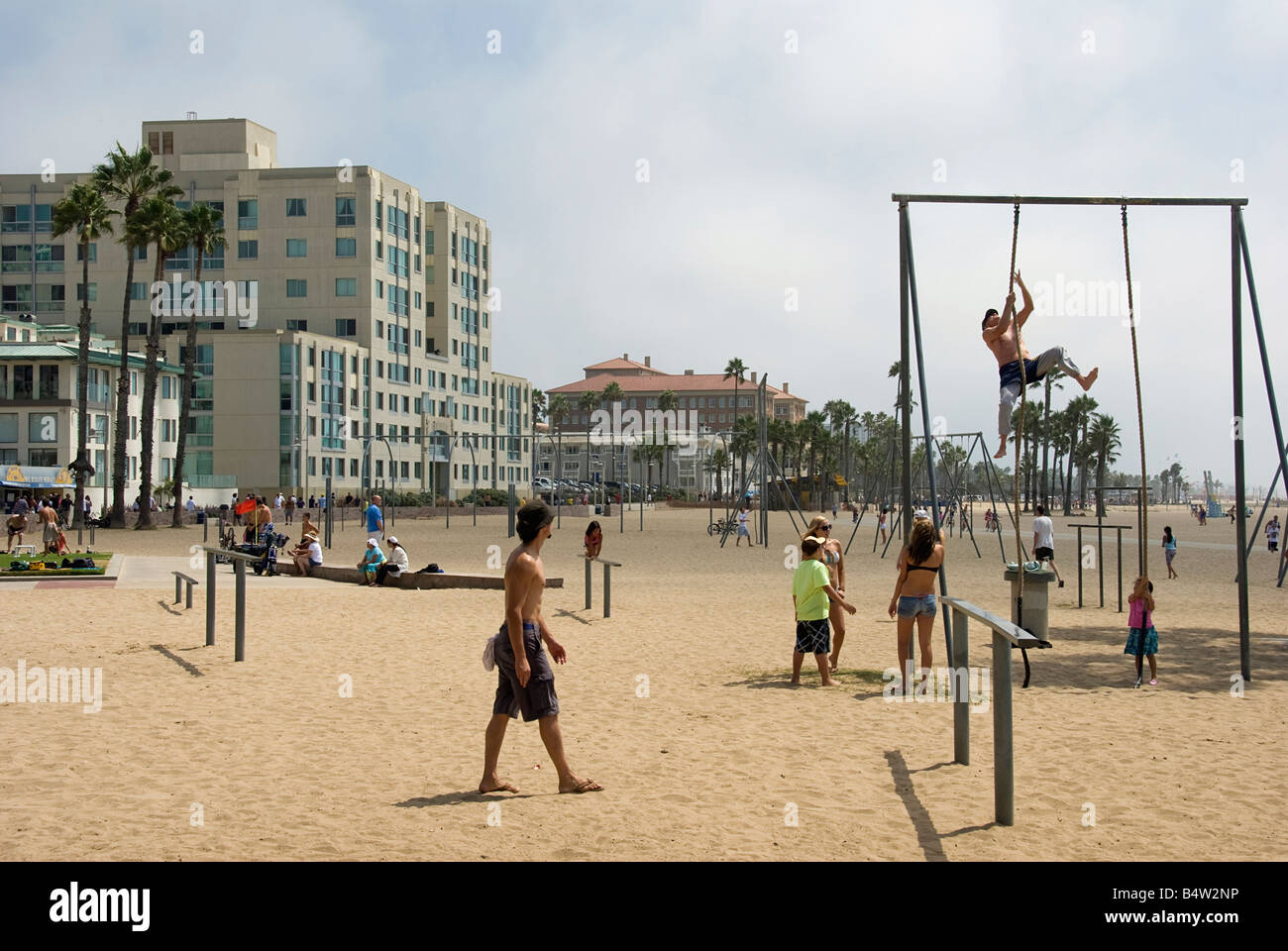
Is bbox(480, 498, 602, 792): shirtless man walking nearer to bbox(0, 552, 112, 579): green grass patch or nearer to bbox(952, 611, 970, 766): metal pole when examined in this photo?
bbox(952, 611, 970, 766): metal pole

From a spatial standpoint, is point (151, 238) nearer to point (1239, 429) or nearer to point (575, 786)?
point (1239, 429)

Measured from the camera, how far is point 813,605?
1069 centimetres

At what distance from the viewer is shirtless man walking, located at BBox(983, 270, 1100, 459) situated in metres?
11.3

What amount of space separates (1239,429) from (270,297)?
75702mm

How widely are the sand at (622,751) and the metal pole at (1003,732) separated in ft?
0.38

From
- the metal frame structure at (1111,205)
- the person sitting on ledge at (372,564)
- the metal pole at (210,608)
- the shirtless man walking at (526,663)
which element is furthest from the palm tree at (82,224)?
the shirtless man walking at (526,663)

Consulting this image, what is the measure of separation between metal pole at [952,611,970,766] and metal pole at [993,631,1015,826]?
131 cm

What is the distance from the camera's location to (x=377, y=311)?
8150 cm

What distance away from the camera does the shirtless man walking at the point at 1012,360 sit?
36.9 ft

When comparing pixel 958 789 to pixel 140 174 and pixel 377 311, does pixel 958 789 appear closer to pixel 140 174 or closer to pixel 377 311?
pixel 140 174

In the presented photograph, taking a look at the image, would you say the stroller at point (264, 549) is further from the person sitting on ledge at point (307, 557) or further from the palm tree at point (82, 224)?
the palm tree at point (82, 224)

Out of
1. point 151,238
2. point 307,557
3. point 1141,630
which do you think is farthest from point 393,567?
point 151,238

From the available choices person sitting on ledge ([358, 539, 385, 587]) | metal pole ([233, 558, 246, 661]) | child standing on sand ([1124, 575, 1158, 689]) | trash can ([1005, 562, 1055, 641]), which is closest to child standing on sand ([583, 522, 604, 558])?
person sitting on ledge ([358, 539, 385, 587])
